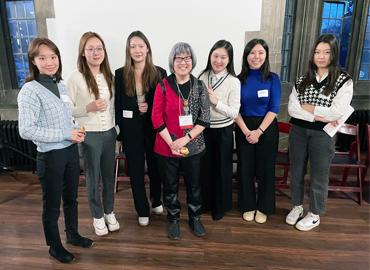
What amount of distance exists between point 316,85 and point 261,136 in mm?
532

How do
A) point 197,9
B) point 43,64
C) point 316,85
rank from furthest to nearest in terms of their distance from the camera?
point 197,9, point 316,85, point 43,64

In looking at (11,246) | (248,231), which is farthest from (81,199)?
(248,231)

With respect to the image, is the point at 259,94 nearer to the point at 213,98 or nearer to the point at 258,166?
the point at 213,98

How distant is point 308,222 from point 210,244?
2.73 ft

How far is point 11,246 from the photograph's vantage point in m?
2.28

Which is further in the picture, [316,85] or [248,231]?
[248,231]

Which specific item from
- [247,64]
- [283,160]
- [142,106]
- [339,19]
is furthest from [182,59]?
[339,19]

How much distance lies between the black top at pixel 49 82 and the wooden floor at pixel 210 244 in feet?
3.76

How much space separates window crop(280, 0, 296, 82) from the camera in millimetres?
3605

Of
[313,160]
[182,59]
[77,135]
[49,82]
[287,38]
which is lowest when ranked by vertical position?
[313,160]

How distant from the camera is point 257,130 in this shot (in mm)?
2297

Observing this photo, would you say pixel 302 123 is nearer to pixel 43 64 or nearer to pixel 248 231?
pixel 248 231


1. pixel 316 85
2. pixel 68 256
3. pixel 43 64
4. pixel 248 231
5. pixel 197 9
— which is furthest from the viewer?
pixel 197 9

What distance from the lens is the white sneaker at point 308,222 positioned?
2460 mm
